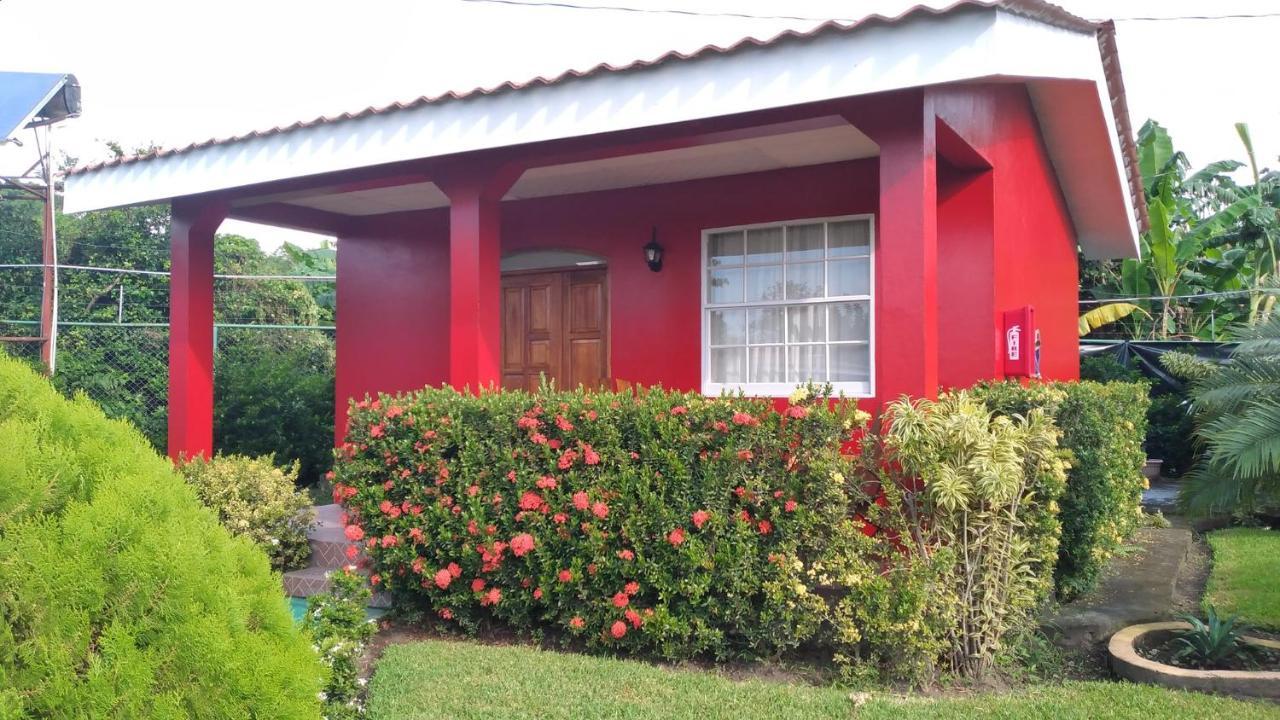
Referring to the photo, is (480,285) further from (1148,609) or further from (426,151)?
A: (1148,609)

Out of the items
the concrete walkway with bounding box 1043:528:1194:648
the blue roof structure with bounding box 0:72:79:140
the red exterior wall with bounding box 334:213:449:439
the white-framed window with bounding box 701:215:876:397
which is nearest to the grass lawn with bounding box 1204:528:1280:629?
the concrete walkway with bounding box 1043:528:1194:648

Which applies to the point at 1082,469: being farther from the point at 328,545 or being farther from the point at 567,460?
the point at 328,545

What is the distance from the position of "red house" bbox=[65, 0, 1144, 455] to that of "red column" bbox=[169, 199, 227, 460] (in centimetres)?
2

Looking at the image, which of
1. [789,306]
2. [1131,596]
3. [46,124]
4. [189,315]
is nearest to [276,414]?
[189,315]

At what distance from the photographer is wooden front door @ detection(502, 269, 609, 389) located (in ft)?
28.6

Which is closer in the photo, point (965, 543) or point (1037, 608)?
point (965, 543)

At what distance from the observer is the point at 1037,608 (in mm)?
5125

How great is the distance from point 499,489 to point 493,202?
92.4 inches

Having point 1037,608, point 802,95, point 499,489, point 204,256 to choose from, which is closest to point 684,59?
point 802,95

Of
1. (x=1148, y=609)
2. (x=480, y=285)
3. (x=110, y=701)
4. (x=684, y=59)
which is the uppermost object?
(x=684, y=59)

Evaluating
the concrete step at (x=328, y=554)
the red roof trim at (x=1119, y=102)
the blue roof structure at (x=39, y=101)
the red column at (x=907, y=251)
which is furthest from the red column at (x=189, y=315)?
the red roof trim at (x=1119, y=102)

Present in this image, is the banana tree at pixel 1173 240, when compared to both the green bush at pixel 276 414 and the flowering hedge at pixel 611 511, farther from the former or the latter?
the green bush at pixel 276 414

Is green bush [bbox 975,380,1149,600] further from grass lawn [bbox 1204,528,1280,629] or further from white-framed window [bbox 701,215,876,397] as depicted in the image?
white-framed window [bbox 701,215,876,397]

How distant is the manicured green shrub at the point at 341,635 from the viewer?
3852 millimetres
